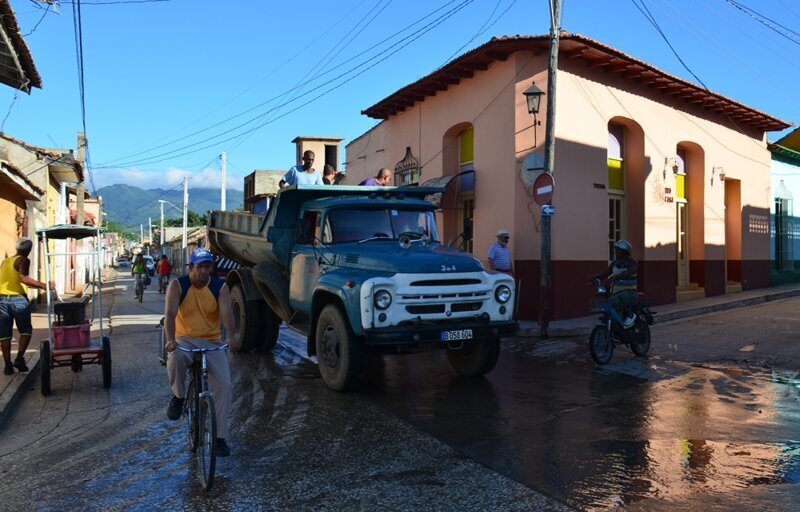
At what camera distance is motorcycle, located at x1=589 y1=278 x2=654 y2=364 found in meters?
9.34

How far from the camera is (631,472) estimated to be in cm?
479

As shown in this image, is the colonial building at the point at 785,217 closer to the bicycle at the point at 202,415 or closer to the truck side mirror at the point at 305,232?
the truck side mirror at the point at 305,232

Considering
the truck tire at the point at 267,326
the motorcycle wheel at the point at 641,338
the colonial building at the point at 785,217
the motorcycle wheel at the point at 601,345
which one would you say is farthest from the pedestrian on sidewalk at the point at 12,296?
the colonial building at the point at 785,217

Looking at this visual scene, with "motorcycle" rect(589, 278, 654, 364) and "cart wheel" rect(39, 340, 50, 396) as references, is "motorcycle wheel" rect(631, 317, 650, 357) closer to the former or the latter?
"motorcycle" rect(589, 278, 654, 364)

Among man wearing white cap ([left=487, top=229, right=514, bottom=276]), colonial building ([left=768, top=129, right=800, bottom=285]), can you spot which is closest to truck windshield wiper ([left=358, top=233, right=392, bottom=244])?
man wearing white cap ([left=487, top=229, right=514, bottom=276])

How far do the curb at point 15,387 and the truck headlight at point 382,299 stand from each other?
3906 mm

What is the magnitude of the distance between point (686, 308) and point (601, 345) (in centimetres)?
671

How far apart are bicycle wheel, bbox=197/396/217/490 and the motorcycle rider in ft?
21.6

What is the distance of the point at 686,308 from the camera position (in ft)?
49.1

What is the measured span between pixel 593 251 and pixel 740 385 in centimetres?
684

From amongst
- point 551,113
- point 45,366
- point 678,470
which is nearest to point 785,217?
point 551,113

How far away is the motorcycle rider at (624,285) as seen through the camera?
31.4 ft

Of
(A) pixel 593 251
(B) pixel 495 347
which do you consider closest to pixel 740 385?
(B) pixel 495 347

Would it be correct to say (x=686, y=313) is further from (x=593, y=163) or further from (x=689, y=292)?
(x=593, y=163)
